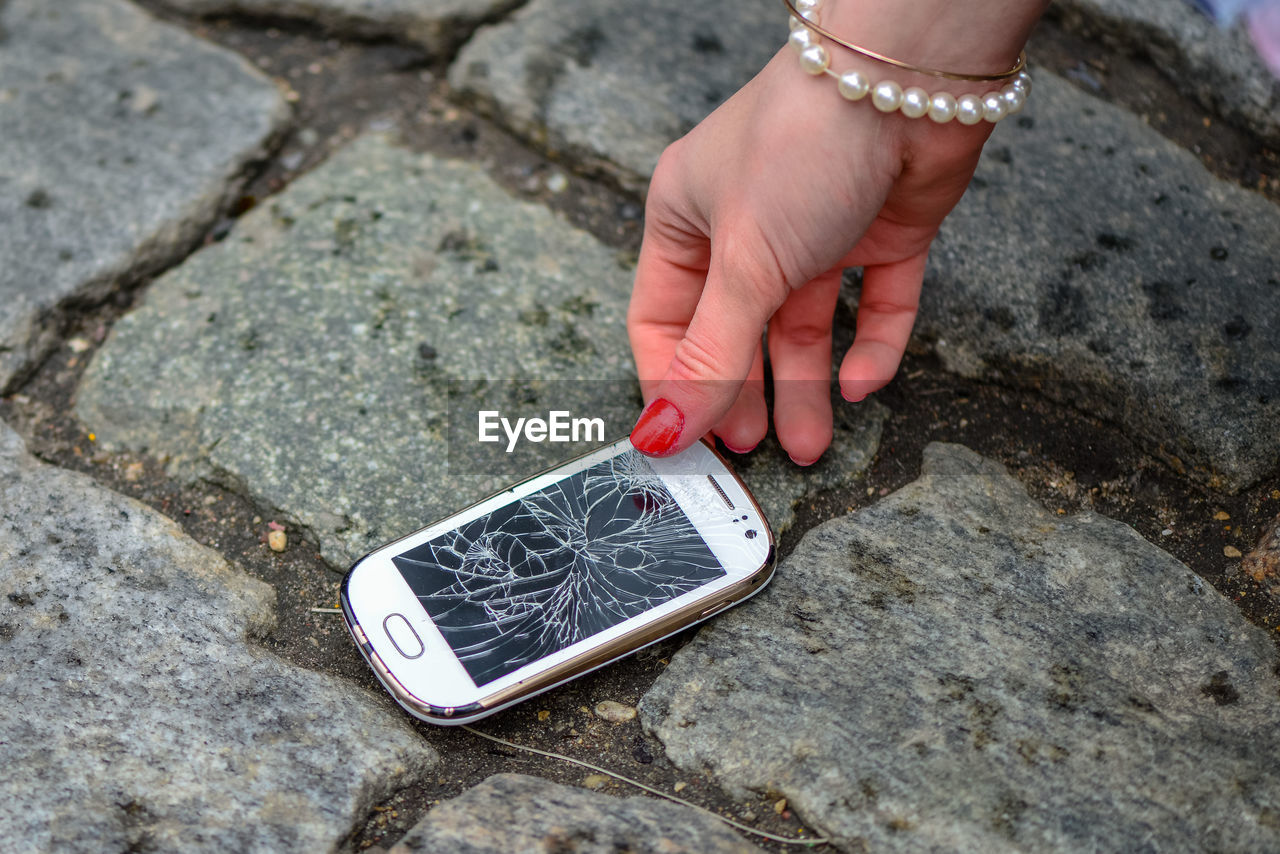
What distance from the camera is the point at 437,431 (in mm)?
1615

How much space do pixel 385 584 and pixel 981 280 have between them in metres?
1.13

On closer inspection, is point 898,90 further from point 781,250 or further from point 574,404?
point 574,404

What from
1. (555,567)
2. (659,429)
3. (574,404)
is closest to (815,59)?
(659,429)

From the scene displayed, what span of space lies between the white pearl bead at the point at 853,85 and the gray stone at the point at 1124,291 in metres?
0.53

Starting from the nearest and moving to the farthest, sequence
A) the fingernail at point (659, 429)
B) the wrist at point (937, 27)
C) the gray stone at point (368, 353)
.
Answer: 1. the wrist at point (937, 27)
2. the fingernail at point (659, 429)
3. the gray stone at point (368, 353)

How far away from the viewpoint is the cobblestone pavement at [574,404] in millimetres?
1219

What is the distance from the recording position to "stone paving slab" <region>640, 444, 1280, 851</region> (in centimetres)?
118

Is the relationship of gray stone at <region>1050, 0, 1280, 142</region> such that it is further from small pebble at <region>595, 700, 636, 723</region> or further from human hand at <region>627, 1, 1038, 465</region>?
small pebble at <region>595, 700, 636, 723</region>

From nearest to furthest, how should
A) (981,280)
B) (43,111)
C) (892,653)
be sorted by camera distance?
(892,653)
(981,280)
(43,111)

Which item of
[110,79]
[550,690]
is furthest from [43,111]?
[550,690]

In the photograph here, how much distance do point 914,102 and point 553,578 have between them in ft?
2.71

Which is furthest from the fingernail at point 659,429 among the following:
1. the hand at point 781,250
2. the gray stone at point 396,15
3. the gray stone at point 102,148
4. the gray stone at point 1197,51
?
the gray stone at point 1197,51

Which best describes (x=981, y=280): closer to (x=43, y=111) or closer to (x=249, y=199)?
(x=249, y=199)

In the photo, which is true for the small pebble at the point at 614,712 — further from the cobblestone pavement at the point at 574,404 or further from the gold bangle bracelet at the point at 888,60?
the gold bangle bracelet at the point at 888,60
